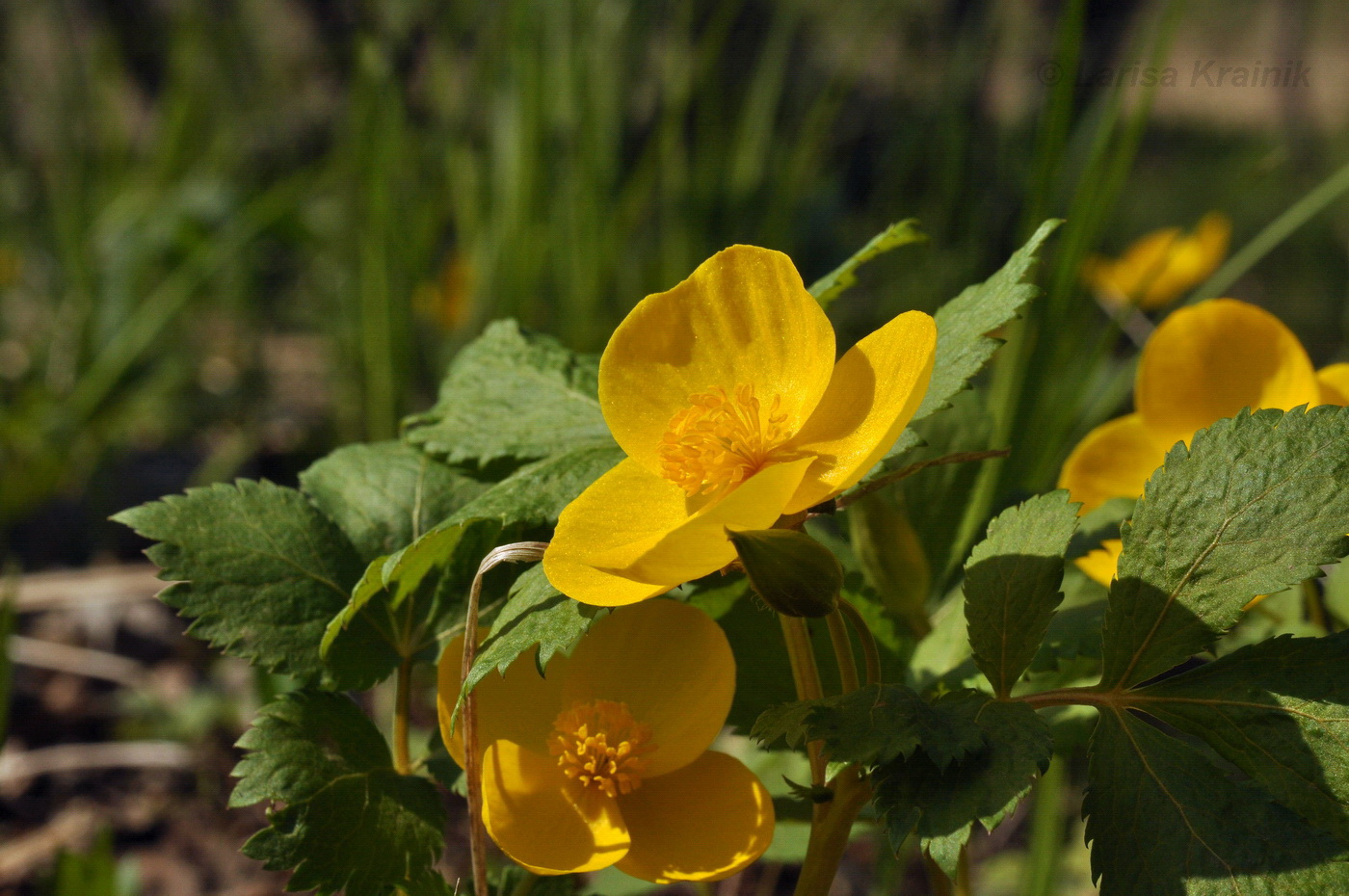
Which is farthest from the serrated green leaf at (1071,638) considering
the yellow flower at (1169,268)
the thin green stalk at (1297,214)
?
the yellow flower at (1169,268)

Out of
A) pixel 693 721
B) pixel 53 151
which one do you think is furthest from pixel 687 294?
pixel 53 151

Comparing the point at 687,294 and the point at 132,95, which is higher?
the point at 687,294

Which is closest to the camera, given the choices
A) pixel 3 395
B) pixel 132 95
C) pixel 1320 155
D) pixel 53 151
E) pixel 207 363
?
pixel 3 395

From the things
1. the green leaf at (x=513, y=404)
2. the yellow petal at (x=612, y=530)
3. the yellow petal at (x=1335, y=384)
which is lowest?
the yellow petal at (x=1335, y=384)

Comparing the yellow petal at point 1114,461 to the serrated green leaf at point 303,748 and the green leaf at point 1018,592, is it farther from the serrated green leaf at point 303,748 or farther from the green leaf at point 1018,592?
the serrated green leaf at point 303,748

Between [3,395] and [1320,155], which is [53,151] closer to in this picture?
[3,395]

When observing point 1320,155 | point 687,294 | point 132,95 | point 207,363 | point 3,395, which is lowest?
point 1320,155

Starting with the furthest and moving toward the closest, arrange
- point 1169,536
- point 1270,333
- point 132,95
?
point 132,95
point 1270,333
point 1169,536

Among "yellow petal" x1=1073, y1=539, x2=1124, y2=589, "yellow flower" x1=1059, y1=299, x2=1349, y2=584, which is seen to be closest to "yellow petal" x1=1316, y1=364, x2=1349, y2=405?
"yellow flower" x1=1059, y1=299, x2=1349, y2=584
